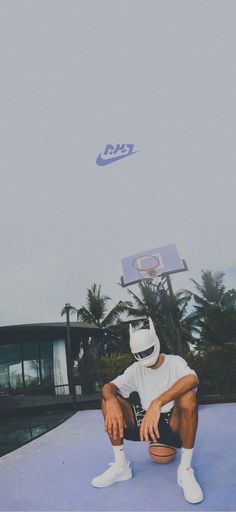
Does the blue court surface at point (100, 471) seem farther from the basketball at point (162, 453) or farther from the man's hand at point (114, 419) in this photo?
the man's hand at point (114, 419)

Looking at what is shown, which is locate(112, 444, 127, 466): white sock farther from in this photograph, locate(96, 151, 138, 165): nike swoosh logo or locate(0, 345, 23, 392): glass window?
locate(0, 345, 23, 392): glass window

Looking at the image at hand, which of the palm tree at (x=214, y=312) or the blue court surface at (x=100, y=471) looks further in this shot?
the palm tree at (x=214, y=312)

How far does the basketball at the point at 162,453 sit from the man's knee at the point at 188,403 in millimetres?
867

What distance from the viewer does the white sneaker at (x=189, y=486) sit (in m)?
2.01

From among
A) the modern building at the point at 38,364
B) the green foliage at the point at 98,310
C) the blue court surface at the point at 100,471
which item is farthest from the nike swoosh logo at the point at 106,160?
the green foliage at the point at 98,310

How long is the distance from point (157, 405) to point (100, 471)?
1.26 meters

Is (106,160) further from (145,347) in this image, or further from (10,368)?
(10,368)

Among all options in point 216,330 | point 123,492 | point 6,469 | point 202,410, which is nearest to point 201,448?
point 123,492

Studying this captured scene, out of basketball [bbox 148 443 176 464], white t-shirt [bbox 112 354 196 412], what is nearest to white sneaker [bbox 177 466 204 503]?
white t-shirt [bbox 112 354 196 412]

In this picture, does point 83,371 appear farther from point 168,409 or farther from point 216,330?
point 168,409

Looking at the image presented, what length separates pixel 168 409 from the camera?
2.29 metres

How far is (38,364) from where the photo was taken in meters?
15.0

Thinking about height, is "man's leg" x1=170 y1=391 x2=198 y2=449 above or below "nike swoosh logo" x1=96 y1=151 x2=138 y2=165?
below

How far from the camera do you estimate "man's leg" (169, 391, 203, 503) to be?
2.05m
